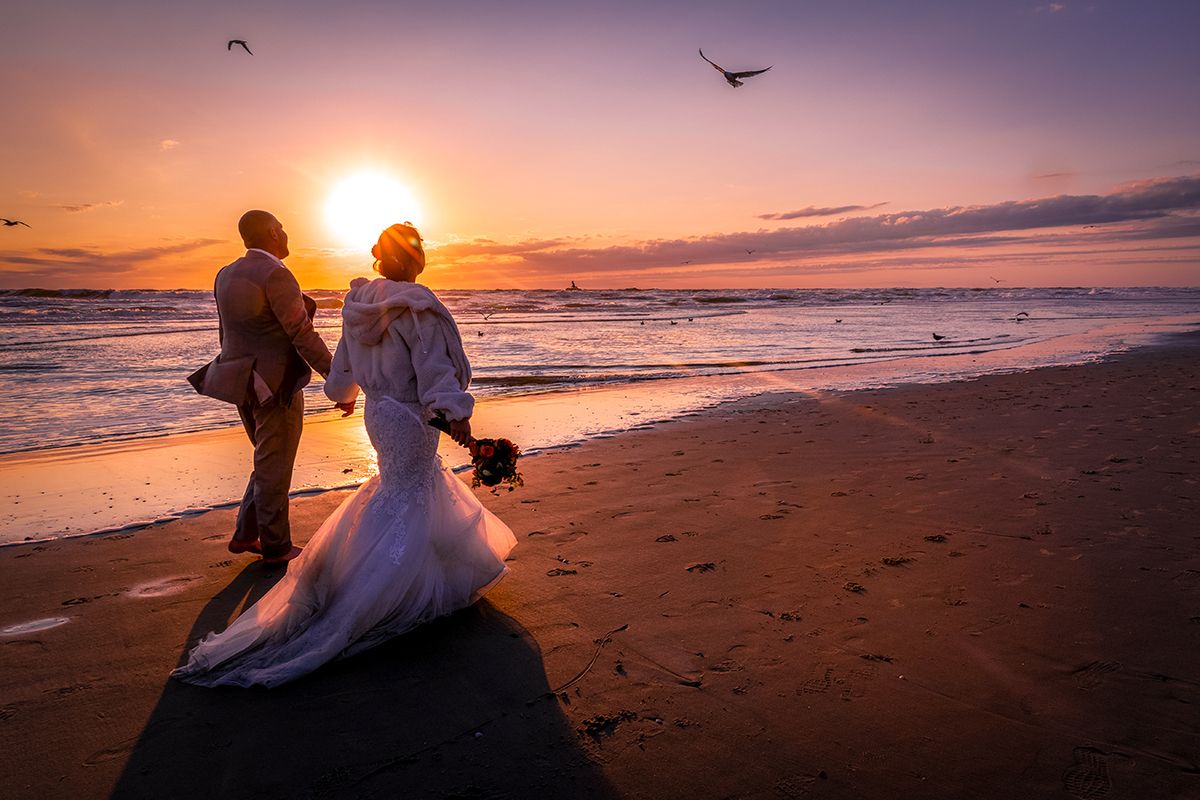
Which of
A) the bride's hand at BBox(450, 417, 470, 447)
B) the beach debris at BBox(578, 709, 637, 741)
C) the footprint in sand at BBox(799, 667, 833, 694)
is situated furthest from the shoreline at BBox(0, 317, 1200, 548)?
the footprint in sand at BBox(799, 667, 833, 694)

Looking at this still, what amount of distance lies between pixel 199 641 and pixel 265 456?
131cm

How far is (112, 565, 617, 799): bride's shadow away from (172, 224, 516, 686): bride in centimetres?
15

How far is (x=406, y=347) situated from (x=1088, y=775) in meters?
3.29

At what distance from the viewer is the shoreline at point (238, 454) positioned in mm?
5887

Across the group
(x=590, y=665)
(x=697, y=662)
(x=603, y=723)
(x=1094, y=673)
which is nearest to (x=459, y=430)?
(x=590, y=665)

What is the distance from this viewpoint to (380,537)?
11.1ft

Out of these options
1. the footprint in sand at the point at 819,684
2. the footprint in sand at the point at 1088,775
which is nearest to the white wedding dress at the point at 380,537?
the footprint in sand at the point at 819,684

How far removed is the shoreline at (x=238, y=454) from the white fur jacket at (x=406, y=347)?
3343 mm

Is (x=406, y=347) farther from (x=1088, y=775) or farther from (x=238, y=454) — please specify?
(x=238, y=454)

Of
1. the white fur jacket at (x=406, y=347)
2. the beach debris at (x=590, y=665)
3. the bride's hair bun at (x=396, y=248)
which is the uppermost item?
the bride's hair bun at (x=396, y=248)

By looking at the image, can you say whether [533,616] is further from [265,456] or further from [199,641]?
[265,456]

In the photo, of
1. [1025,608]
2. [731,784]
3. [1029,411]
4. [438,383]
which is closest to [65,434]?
[438,383]

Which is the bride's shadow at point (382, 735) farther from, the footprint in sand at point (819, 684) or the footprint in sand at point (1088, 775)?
the footprint in sand at point (1088, 775)

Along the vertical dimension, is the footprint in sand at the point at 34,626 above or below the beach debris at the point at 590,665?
above
